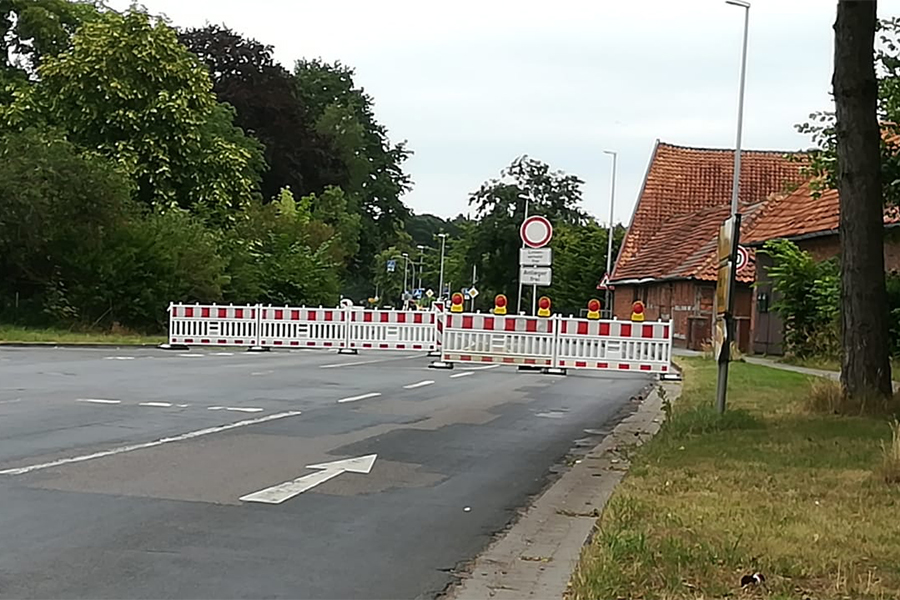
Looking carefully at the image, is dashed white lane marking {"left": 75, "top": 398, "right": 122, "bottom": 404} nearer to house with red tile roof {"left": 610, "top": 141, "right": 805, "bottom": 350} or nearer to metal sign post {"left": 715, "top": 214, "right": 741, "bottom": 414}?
metal sign post {"left": 715, "top": 214, "right": 741, "bottom": 414}

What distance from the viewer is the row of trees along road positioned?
37.3 meters

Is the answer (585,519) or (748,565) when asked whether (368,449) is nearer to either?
(585,519)

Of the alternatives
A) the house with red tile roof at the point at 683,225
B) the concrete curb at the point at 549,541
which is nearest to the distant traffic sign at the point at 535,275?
the concrete curb at the point at 549,541

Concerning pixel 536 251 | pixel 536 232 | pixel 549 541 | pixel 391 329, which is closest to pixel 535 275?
pixel 536 251

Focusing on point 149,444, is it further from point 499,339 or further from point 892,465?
point 499,339

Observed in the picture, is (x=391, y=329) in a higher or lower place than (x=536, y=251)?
lower

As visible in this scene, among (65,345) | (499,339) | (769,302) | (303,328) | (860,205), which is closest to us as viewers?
(860,205)

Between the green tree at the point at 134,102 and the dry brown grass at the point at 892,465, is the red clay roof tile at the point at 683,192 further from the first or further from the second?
the dry brown grass at the point at 892,465

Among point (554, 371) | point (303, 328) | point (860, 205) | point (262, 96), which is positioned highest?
point (262, 96)

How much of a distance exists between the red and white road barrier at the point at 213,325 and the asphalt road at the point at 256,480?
40.2 ft

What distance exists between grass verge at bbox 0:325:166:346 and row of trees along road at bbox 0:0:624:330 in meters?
1.12

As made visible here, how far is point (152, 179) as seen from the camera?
44656 mm

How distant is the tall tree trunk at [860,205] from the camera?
1453 centimetres

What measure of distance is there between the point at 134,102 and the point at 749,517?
39556 mm
